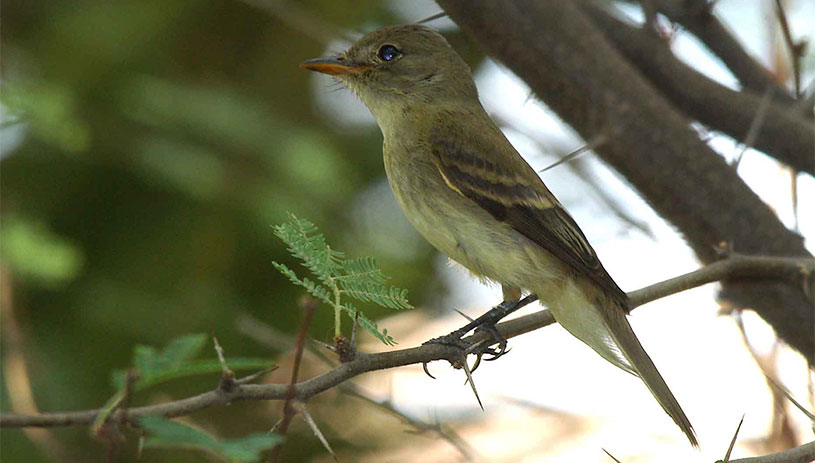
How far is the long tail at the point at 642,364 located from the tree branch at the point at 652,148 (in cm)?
44

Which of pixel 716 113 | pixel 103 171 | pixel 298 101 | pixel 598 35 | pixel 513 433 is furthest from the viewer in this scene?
pixel 298 101

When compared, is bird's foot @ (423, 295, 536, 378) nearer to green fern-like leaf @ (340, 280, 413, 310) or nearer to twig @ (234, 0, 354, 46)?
green fern-like leaf @ (340, 280, 413, 310)

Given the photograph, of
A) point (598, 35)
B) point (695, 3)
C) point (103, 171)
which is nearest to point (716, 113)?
point (695, 3)

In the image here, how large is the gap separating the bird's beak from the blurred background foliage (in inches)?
11.3

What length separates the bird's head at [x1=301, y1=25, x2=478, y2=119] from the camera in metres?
4.22

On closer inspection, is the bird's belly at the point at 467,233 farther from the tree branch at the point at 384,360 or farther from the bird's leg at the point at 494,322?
the tree branch at the point at 384,360

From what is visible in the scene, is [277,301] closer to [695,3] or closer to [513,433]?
[513,433]

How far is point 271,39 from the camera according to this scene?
5.79 metres

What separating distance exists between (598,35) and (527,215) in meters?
0.72

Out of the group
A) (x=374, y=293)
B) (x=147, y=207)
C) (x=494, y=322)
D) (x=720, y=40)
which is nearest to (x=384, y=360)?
(x=374, y=293)

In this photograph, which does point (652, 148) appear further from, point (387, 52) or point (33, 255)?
point (33, 255)

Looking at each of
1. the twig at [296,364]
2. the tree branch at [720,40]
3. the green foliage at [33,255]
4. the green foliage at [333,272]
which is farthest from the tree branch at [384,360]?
the green foliage at [33,255]

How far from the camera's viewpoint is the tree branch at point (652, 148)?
349 centimetres

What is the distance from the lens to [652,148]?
3.61 metres
